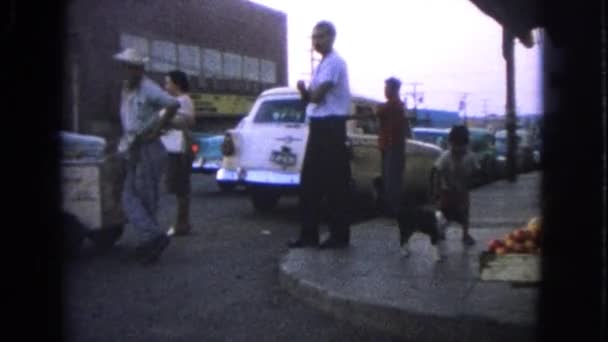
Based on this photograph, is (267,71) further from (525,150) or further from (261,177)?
(261,177)

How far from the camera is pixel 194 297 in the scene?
6.65 m

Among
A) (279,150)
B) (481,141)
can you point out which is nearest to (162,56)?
(481,141)

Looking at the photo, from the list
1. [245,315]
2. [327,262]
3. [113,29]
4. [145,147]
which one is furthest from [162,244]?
[113,29]

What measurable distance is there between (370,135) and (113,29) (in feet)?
55.9

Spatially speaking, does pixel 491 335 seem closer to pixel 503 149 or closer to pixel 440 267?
pixel 440 267

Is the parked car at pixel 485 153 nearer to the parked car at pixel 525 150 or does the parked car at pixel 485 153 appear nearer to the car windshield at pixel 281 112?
the parked car at pixel 525 150

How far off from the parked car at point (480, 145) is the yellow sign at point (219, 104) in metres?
5.08

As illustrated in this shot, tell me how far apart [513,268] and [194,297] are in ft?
7.17

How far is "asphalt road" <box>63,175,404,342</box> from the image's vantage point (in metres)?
5.59

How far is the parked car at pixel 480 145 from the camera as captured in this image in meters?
21.7

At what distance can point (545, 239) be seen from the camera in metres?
5.62

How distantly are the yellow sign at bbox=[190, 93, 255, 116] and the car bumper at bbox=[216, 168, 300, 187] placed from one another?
1257 cm

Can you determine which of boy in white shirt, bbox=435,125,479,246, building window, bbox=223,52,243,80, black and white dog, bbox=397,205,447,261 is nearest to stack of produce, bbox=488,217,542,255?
black and white dog, bbox=397,205,447,261

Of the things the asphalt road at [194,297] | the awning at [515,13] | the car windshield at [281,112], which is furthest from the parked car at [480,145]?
the awning at [515,13]
